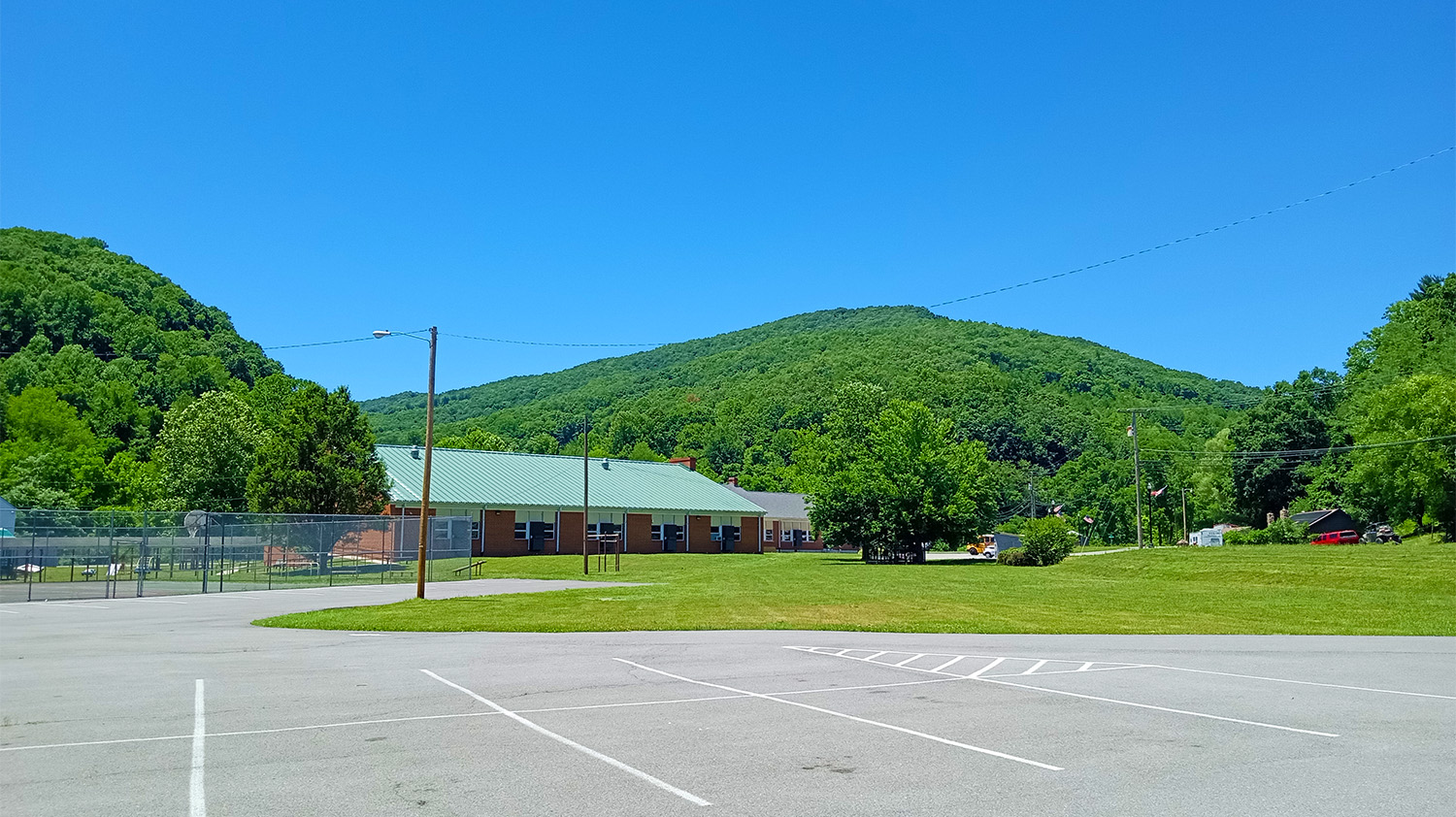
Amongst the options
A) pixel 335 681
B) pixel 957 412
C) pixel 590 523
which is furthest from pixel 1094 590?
pixel 957 412

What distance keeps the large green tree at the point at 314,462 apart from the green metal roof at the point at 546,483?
756 centimetres

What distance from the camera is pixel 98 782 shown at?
25.0ft

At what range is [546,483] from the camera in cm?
7162

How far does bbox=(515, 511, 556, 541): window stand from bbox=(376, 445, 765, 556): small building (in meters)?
0.06

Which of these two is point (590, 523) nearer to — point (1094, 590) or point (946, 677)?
point (1094, 590)

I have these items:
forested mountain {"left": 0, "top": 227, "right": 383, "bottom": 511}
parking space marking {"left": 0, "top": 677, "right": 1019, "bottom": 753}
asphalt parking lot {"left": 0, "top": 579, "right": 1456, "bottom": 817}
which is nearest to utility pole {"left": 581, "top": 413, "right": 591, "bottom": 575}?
forested mountain {"left": 0, "top": 227, "right": 383, "bottom": 511}

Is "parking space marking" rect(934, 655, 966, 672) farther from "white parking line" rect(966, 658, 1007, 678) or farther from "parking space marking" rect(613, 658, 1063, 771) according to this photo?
"parking space marking" rect(613, 658, 1063, 771)

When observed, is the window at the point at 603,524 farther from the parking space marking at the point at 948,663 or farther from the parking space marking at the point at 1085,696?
the parking space marking at the point at 948,663

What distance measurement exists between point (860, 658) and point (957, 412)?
11543 cm

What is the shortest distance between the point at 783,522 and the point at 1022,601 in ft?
204

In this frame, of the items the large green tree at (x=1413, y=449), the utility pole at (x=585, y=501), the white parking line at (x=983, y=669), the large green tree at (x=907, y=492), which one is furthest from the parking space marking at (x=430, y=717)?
the large green tree at (x=1413, y=449)

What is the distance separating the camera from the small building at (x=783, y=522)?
90.9m

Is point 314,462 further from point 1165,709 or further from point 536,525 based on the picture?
point 1165,709

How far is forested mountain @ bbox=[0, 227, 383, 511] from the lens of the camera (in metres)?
69.0
